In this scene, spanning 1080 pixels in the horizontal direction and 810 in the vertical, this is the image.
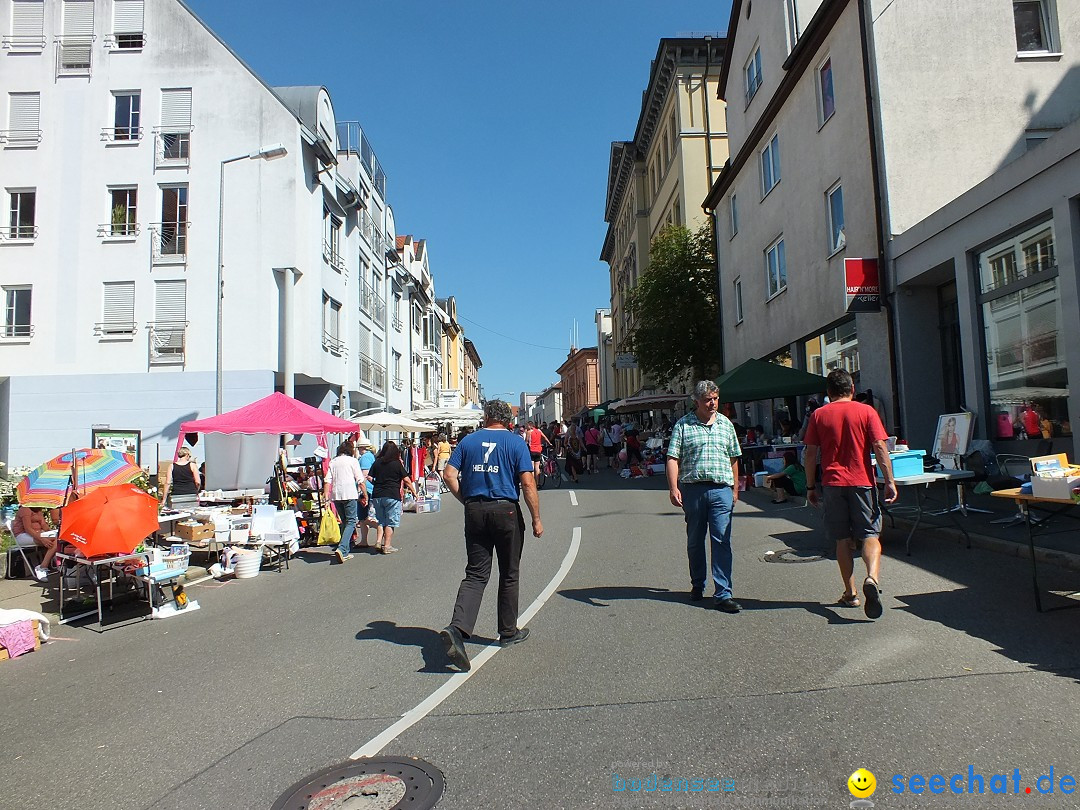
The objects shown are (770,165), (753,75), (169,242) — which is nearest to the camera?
(770,165)

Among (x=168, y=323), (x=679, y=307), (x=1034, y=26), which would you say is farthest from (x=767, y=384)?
(x=168, y=323)

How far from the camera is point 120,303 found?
22.6m

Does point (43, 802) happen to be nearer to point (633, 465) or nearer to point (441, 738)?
point (441, 738)

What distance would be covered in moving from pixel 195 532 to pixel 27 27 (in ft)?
70.8

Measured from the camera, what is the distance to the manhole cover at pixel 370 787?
3176mm

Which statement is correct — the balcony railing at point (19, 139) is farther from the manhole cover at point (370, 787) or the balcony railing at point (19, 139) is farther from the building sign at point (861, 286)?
the manhole cover at point (370, 787)

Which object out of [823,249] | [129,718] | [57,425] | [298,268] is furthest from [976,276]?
[57,425]

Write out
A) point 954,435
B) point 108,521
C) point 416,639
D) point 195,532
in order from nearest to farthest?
point 416,639 → point 108,521 → point 195,532 → point 954,435

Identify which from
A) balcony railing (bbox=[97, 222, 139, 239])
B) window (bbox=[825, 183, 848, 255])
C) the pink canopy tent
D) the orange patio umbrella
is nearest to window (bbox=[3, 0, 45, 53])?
balcony railing (bbox=[97, 222, 139, 239])

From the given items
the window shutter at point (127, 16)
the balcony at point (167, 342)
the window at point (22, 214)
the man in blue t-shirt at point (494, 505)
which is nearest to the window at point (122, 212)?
the window at point (22, 214)

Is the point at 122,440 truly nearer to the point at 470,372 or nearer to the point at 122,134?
the point at 122,134

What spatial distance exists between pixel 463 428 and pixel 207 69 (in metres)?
22.2

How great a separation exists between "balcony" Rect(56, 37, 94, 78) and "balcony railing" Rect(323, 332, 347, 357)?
34.8ft

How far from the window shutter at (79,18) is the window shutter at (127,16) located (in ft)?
2.38
